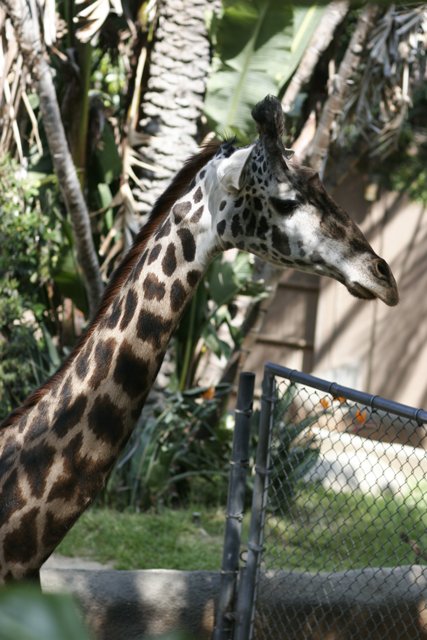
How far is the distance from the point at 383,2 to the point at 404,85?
7428 millimetres

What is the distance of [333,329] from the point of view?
1021 centimetres

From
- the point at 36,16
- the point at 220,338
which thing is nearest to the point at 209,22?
the point at 36,16

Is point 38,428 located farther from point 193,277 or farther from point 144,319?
point 193,277

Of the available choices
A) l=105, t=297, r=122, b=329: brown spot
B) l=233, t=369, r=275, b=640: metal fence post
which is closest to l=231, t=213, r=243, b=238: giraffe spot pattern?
l=105, t=297, r=122, b=329: brown spot

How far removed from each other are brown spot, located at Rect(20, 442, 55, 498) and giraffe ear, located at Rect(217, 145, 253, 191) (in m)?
0.96

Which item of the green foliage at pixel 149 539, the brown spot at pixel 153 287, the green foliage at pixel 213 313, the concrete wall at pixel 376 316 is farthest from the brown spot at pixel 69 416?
the concrete wall at pixel 376 316

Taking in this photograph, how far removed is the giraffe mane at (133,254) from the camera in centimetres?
297

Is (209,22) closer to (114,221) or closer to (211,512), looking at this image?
(114,221)

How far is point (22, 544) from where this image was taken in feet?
8.95

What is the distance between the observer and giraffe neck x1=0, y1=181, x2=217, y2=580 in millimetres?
2736

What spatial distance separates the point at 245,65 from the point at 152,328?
443 cm

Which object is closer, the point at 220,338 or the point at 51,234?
the point at 51,234

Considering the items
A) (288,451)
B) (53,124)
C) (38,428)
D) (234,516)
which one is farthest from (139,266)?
(53,124)

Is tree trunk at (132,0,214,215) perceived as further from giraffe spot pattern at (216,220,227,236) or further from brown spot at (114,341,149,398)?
brown spot at (114,341,149,398)
